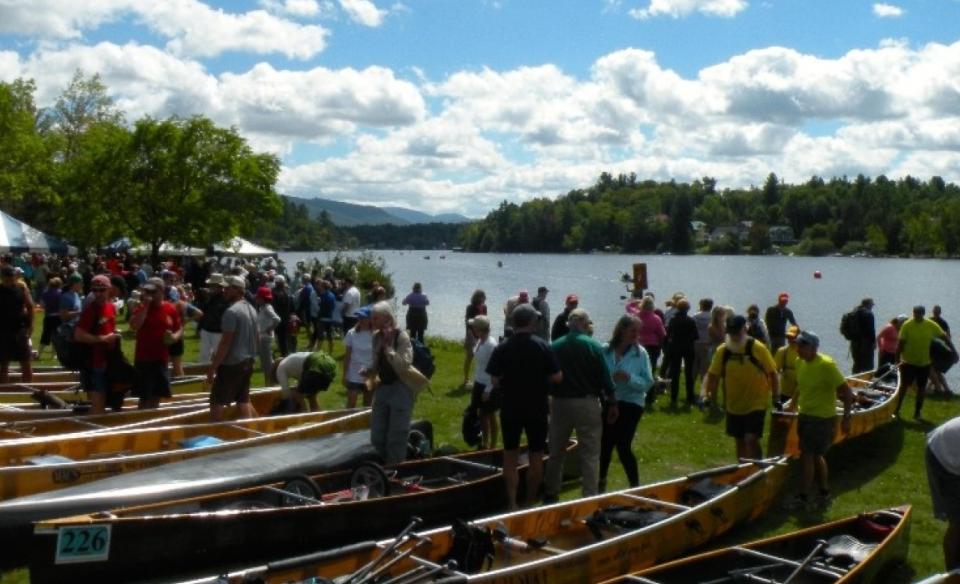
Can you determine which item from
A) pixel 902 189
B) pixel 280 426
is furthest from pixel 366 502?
pixel 902 189

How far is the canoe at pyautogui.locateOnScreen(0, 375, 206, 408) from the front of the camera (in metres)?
13.4

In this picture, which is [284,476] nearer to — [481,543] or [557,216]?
[481,543]

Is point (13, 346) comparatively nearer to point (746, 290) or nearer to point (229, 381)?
point (229, 381)

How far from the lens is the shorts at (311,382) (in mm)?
12250

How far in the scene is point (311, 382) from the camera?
40.2ft

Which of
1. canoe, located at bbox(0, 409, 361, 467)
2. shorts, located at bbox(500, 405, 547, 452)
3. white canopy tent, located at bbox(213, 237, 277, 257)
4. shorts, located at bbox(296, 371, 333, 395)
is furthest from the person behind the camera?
white canopy tent, located at bbox(213, 237, 277, 257)

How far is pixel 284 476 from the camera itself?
943 centimetres

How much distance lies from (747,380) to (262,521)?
492 centimetres

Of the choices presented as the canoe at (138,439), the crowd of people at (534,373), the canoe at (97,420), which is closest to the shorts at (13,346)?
the crowd of people at (534,373)

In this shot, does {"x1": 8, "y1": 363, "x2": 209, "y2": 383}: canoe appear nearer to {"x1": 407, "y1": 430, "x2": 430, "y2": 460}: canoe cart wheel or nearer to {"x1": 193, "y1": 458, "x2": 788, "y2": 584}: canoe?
{"x1": 407, "y1": 430, "x2": 430, "y2": 460}: canoe cart wheel

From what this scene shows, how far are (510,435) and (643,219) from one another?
487 ft

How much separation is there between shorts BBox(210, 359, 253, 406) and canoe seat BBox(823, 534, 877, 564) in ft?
20.3

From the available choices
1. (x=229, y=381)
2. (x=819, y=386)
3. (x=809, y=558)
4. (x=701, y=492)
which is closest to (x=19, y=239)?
(x=229, y=381)

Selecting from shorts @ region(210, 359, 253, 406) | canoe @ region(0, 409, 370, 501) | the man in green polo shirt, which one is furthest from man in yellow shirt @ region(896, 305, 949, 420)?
shorts @ region(210, 359, 253, 406)
